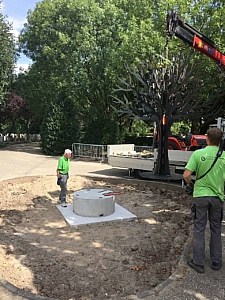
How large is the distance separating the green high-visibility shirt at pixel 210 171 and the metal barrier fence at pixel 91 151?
52.7ft

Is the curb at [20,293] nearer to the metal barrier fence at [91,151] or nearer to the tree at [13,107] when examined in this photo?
the metal barrier fence at [91,151]

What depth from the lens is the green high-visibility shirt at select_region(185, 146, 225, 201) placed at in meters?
4.45

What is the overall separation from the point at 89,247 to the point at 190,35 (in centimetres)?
668

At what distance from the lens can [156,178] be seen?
12023 millimetres

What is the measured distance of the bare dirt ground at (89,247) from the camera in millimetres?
4609

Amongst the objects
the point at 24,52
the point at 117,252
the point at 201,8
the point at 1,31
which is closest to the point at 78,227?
the point at 117,252

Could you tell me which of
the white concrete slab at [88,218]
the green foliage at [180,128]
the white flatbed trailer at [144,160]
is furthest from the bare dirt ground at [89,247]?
the green foliage at [180,128]

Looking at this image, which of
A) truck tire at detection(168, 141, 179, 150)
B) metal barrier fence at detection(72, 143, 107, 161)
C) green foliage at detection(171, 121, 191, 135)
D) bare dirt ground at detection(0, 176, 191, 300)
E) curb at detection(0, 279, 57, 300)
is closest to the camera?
curb at detection(0, 279, 57, 300)

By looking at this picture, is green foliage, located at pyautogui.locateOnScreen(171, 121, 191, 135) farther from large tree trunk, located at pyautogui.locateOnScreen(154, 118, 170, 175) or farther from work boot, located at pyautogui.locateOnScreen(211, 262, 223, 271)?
work boot, located at pyautogui.locateOnScreen(211, 262, 223, 271)

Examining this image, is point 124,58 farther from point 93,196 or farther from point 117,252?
point 117,252

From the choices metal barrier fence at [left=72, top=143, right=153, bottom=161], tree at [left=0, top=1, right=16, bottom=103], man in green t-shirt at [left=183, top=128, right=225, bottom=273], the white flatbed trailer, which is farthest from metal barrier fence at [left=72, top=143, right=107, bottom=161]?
man in green t-shirt at [left=183, top=128, right=225, bottom=273]

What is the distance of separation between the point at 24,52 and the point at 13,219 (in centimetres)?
2593

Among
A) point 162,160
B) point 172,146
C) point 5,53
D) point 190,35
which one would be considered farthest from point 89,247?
point 5,53

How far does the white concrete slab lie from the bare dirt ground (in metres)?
0.14
